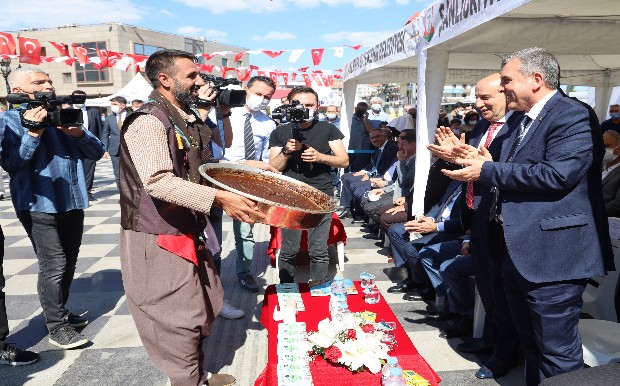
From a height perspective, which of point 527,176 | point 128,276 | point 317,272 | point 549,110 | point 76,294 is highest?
point 549,110

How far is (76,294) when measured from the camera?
4.05m

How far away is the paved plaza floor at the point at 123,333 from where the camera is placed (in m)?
2.73

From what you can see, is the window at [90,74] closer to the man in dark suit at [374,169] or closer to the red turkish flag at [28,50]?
the red turkish flag at [28,50]

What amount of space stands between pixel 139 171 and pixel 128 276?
625 mm

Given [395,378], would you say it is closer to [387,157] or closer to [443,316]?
[443,316]

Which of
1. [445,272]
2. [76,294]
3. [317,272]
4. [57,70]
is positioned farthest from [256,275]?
[57,70]

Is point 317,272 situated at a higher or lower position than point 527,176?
lower

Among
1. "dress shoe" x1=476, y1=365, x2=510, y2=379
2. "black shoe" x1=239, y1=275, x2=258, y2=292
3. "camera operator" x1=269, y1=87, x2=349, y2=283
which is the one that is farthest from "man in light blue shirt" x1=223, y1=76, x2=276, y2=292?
"dress shoe" x1=476, y1=365, x2=510, y2=379

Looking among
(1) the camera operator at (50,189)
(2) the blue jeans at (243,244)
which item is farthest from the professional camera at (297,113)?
(1) the camera operator at (50,189)

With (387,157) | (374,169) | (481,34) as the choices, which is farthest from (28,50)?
(481,34)

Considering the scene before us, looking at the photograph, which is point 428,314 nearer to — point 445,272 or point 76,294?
point 445,272

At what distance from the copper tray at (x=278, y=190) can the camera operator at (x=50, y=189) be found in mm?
1219

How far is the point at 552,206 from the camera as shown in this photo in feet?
6.59

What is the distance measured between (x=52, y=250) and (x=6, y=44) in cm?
799
